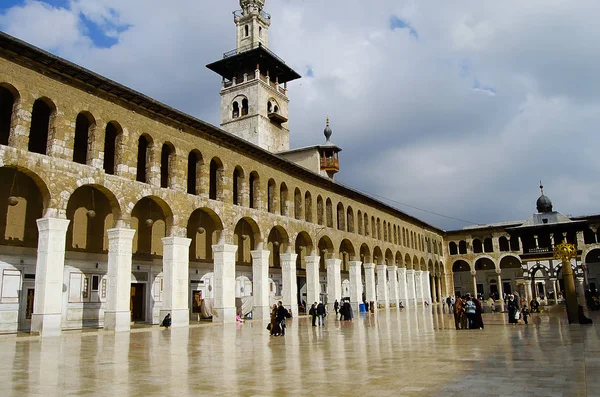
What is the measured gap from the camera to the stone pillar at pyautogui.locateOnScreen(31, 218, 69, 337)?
18141 mm

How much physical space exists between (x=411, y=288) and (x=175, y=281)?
3520 cm

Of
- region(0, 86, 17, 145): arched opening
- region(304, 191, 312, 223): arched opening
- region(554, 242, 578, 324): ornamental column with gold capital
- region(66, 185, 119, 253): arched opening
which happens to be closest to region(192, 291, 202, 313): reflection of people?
region(66, 185, 119, 253): arched opening

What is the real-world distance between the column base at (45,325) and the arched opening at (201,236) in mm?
12085

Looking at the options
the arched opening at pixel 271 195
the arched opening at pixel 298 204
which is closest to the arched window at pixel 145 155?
the arched opening at pixel 271 195

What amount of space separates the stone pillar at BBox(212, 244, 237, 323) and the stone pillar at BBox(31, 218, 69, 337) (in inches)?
357

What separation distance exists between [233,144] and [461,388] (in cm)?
2302

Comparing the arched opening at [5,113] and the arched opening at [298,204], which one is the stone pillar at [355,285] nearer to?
the arched opening at [298,204]

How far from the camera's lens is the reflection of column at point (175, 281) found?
2334cm

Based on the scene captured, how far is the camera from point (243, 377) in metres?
8.87

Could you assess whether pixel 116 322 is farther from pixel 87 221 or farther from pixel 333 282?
pixel 333 282

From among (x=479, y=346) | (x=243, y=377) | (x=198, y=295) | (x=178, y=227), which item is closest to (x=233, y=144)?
(x=178, y=227)

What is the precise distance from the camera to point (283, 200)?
111 feet

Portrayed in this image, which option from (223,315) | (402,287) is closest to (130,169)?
(223,315)

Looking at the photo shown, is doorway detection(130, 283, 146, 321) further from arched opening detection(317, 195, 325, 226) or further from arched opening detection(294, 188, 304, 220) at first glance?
arched opening detection(317, 195, 325, 226)
